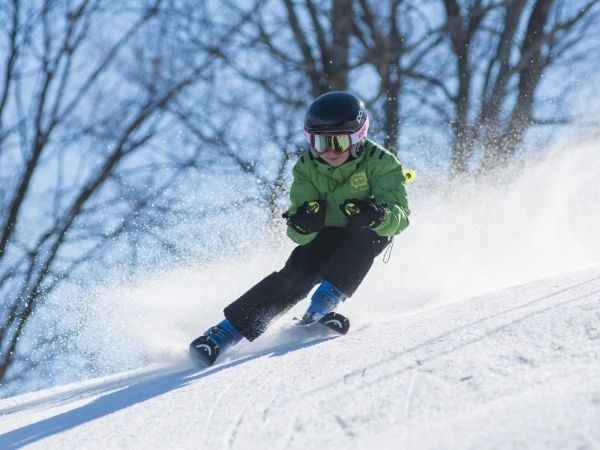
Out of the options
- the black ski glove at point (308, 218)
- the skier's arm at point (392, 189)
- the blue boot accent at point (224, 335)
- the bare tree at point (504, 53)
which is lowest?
the blue boot accent at point (224, 335)

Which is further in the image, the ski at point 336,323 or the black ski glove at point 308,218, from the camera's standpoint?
the black ski glove at point 308,218

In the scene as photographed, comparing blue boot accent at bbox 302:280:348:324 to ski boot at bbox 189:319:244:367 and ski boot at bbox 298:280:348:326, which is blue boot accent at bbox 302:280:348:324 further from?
ski boot at bbox 189:319:244:367

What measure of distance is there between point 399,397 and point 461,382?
18 cm

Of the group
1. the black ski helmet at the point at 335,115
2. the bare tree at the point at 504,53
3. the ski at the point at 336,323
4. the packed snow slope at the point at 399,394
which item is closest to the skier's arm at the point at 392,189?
the black ski helmet at the point at 335,115

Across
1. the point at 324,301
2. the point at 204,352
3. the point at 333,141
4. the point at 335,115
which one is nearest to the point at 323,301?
the point at 324,301

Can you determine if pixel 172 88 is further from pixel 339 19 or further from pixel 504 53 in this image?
pixel 504 53

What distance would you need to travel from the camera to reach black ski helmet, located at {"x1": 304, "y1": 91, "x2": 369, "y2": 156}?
4.14m

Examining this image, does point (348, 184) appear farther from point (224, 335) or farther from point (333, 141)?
point (224, 335)

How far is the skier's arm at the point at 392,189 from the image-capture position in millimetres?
4188

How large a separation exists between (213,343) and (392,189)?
1.28 m

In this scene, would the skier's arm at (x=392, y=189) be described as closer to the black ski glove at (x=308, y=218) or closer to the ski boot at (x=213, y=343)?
the black ski glove at (x=308, y=218)

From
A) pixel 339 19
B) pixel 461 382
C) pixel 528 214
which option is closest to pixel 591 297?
pixel 461 382

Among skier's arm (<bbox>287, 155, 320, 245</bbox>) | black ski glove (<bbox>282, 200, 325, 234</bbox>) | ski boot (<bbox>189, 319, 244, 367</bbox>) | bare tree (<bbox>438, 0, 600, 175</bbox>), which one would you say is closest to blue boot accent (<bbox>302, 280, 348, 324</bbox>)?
black ski glove (<bbox>282, 200, 325, 234</bbox>)

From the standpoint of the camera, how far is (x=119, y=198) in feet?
41.2
